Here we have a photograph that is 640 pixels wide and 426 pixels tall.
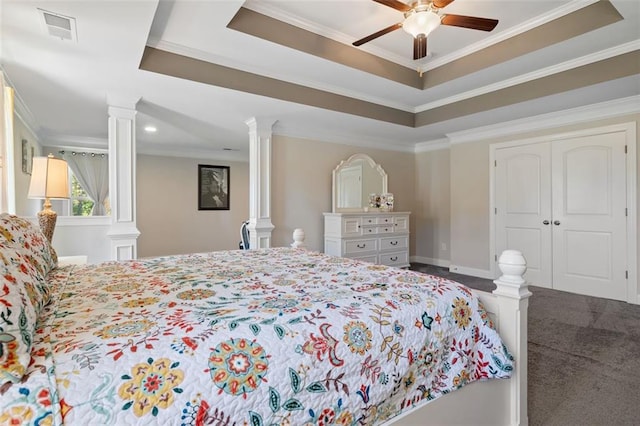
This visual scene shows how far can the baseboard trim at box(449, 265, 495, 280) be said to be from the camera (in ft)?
16.2

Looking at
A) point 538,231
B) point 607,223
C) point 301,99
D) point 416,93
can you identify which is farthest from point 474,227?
point 301,99

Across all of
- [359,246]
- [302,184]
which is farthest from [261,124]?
[359,246]

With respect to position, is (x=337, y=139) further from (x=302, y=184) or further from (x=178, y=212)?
(x=178, y=212)

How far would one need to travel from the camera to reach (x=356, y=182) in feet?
17.2

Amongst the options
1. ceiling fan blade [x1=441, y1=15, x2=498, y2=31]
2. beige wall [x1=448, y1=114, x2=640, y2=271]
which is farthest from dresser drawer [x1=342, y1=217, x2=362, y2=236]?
ceiling fan blade [x1=441, y1=15, x2=498, y2=31]

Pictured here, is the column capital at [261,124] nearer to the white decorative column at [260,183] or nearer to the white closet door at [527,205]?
the white decorative column at [260,183]

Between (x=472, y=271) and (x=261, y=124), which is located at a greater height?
(x=261, y=124)

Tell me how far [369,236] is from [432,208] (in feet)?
5.49

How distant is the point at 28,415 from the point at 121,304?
527 millimetres

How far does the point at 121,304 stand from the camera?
117cm

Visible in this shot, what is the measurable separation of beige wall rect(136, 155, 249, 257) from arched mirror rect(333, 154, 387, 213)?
10.4 ft

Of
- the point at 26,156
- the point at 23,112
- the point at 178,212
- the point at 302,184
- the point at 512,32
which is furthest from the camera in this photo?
the point at 178,212

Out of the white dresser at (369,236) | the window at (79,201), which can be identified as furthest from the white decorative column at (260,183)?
the window at (79,201)

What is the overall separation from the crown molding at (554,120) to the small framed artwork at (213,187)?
15.2ft
